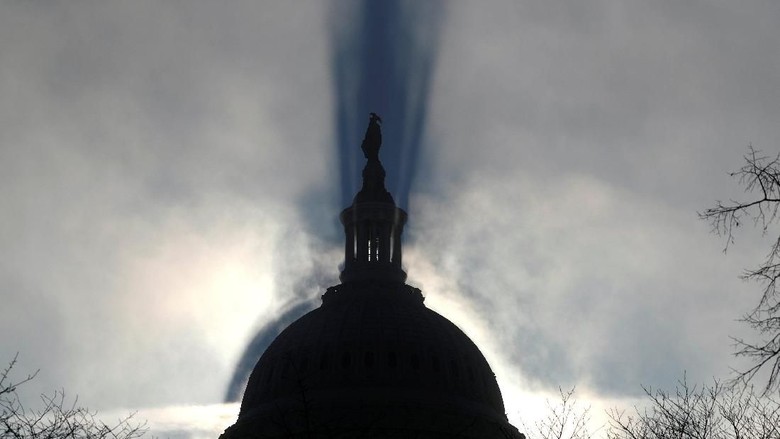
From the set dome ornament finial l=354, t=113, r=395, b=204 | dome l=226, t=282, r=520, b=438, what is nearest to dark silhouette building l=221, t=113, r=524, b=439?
dome l=226, t=282, r=520, b=438

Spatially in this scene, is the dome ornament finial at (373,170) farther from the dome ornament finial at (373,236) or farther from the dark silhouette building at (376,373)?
the dark silhouette building at (376,373)

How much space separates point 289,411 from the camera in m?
86.2

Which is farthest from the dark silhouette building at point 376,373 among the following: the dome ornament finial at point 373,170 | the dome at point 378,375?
the dome ornament finial at point 373,170

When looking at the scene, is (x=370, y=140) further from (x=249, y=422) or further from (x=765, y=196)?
(x=765, y=196)

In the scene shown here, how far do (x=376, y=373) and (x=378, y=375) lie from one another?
31 centimetres

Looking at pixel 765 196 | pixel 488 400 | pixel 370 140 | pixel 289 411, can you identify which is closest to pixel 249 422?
pixel 289 411

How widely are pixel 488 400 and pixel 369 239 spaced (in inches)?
1116

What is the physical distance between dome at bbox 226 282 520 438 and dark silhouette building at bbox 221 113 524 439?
3.8 inches

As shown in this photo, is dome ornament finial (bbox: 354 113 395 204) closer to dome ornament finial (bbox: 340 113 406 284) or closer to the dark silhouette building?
dome ornament finial (bbox: 340 113 406 284)

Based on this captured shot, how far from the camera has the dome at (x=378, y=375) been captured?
284 feet

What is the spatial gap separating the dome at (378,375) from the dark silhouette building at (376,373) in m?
0.10

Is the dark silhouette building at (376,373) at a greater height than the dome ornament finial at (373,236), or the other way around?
the dome ornament finial at (373,236)

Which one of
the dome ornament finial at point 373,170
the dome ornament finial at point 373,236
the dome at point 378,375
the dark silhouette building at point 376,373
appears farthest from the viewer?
the dome ornament finial at point 373,170

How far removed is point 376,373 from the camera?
91.6m
